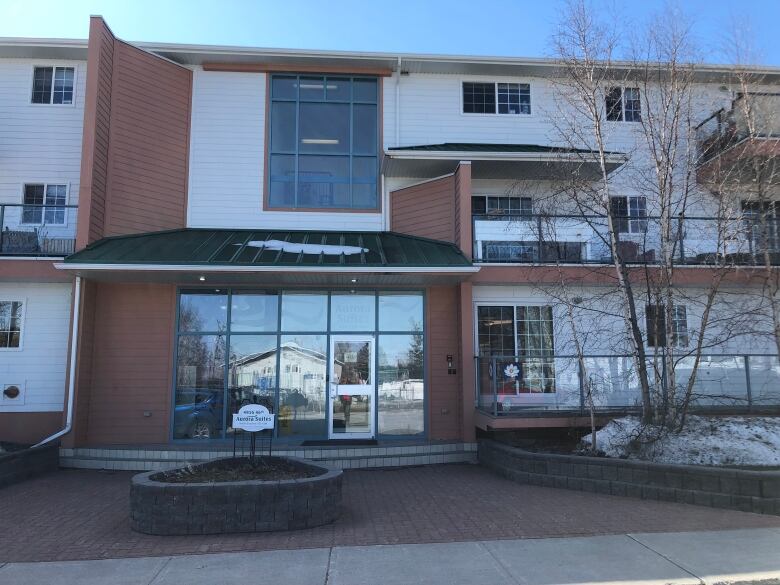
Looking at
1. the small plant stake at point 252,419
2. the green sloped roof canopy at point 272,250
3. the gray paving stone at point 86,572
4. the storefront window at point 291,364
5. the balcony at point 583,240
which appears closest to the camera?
the gray paving stone at point 86,572

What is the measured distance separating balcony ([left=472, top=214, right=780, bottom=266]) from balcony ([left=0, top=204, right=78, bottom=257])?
8713 millimetres

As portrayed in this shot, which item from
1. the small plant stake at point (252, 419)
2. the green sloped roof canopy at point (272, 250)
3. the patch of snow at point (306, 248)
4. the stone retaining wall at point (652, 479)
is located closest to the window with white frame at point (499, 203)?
the green sloped roof canopy at point (272, 250)

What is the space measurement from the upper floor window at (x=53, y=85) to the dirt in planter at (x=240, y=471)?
1038 cm

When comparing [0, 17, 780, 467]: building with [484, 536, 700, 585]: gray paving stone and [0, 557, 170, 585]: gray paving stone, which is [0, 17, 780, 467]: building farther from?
[0, 557, 170, 585]: gray paving stone

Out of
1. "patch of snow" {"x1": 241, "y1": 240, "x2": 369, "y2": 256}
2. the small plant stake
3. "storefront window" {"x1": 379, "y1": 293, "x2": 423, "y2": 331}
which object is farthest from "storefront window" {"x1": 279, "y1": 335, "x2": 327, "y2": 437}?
the small plant stake

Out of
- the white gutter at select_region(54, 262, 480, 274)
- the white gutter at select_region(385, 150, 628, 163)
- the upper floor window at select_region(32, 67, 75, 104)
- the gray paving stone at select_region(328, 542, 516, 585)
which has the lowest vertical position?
the gray paving stone at select_region(328, 542, 516, 585)

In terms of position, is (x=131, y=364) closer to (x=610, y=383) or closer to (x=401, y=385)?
(x=401, y=385)

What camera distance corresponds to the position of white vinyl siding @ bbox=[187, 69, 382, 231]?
43.3ft

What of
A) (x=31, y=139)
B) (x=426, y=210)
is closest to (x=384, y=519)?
(x=426, y=210)

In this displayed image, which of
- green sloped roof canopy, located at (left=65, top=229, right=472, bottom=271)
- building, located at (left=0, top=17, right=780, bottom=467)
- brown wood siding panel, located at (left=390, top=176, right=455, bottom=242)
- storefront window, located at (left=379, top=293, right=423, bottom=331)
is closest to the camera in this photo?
green sloped roof canopy, located at (left=65, top=229, right=472, bottom=271)

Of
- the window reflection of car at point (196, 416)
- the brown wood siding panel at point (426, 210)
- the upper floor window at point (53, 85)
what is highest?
the upper floor window at point (53, 85)

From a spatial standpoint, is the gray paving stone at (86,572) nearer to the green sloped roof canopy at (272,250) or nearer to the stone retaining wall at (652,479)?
the stone retaining wall at (652,479)

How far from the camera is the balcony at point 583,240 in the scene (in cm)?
1184

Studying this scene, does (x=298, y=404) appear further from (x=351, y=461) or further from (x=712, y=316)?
(x=712, y=316)
